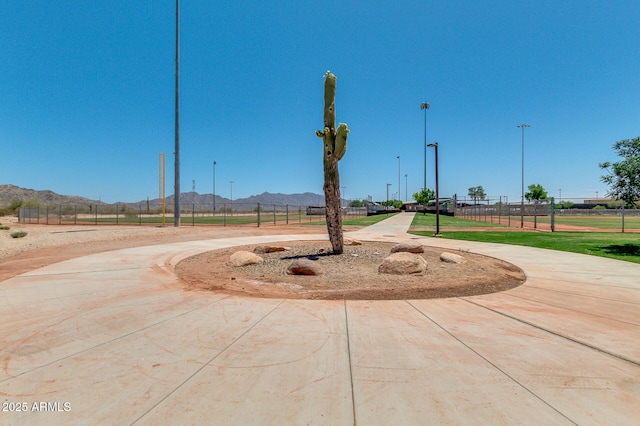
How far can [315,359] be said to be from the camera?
11.0 ft

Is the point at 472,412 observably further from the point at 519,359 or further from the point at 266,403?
the point at 266,403

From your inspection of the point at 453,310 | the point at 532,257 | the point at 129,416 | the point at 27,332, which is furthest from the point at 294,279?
the point at 532,257

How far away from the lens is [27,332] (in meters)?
4.03

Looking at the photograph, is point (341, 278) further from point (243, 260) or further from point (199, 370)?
point (199, 370)

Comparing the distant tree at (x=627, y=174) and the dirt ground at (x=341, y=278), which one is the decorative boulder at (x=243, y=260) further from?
the distant tree at (x=627, y=174)

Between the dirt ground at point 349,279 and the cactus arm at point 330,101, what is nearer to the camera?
the dirt ground at point 349,279

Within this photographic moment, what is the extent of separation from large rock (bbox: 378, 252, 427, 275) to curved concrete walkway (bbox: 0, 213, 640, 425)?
195 cm

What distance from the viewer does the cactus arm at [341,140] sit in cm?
991

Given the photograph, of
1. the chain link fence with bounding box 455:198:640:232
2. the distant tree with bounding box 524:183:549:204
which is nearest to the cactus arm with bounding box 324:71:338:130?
the chain link fence with bounding box 455:198:640:232

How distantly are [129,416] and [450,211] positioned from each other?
66.9 metres

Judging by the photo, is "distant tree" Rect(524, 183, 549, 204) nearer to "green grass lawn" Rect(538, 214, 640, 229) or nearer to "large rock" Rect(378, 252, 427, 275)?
"green grass lawn" Rect(538, 214, 640, 229)

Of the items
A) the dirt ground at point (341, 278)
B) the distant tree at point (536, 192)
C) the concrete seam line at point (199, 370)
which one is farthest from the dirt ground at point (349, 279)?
the distant tree at point (536, 192)

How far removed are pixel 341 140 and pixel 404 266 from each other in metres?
4.45

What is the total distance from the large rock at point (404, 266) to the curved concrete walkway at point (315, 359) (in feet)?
6.40
